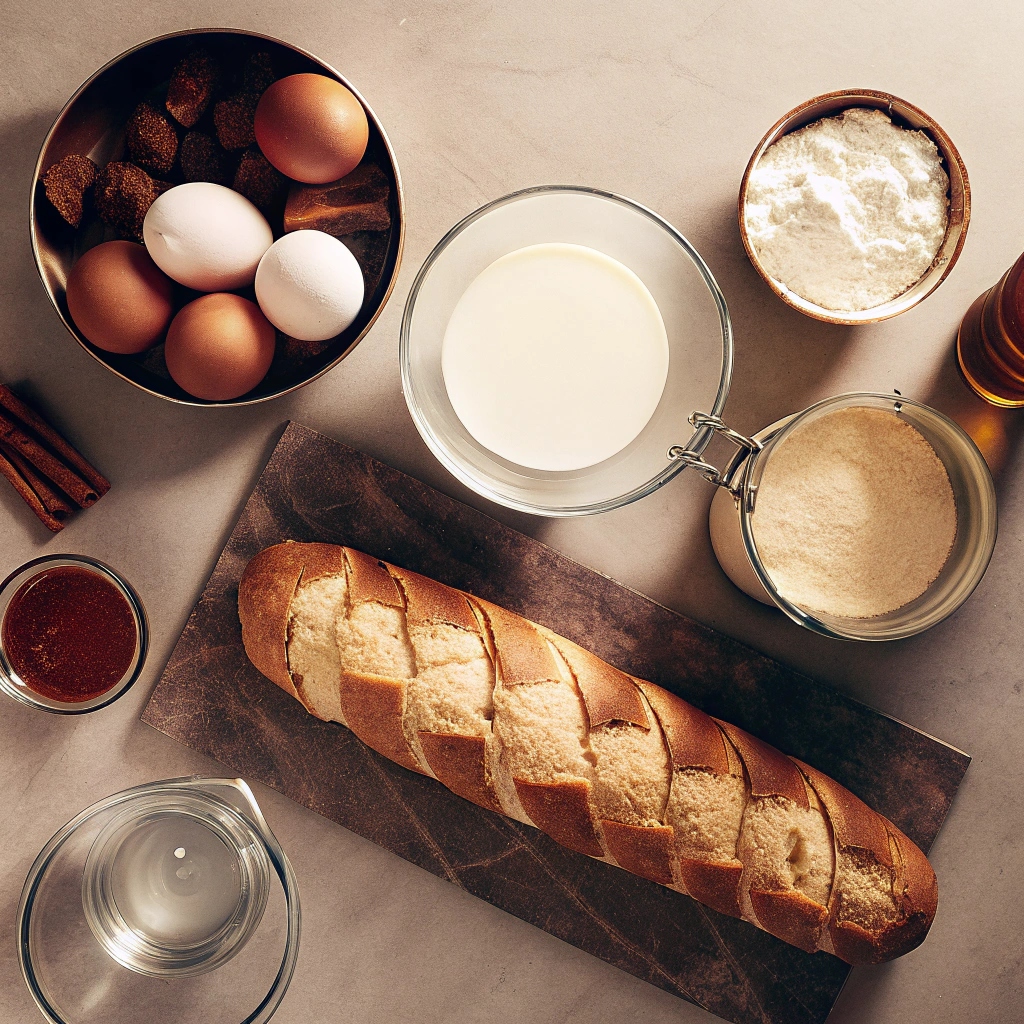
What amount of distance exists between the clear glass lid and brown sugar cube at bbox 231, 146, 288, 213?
79cm

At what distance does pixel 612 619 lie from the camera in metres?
1.08

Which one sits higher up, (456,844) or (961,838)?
(961,838)

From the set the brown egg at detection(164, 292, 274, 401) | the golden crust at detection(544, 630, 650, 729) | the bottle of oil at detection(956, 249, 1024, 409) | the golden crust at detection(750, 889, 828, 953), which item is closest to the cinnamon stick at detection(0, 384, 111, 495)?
the brown egg at detection(164, 292, 274, 401)

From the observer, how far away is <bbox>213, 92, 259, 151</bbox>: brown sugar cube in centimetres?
100

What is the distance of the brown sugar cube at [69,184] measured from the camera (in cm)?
99

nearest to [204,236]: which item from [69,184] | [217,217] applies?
[217,217]

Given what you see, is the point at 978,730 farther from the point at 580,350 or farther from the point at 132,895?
the point at 132,895

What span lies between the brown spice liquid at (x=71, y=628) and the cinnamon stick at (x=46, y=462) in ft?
0.36

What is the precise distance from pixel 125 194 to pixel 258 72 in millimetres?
241

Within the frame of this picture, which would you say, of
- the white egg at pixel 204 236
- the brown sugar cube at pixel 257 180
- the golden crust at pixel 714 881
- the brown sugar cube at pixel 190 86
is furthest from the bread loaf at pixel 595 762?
the brown sugar cube at pixel 190 86

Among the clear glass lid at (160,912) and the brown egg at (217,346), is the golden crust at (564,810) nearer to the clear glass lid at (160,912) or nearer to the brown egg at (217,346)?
the clear glass lid at (160,912)

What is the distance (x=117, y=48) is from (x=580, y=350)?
830mm

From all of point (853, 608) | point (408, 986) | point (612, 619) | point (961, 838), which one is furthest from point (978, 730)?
point (408, 986)

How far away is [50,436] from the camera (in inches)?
42.8
